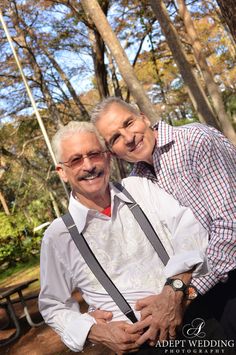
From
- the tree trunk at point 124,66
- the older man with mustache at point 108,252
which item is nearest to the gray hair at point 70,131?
the older man with mustache at point 108,252

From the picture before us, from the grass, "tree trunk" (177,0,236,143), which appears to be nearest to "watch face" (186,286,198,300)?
"tree trunk" (177,0,236,143)

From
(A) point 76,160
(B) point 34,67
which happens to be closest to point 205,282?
(A) point 76,160

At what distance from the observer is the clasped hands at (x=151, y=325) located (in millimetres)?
1761

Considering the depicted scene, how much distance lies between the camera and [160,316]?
1.75 meters

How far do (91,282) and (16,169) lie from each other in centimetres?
2067

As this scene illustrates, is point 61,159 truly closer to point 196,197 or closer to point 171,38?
point 196,197

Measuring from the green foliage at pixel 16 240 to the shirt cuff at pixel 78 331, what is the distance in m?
13.6

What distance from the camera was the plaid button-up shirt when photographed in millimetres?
1845

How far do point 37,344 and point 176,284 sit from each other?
460cm

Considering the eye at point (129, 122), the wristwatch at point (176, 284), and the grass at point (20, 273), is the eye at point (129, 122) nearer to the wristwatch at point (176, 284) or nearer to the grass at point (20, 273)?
the wristwatch at point (176, 284)

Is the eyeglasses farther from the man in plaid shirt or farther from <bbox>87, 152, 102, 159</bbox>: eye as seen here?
the man in plaid shirt

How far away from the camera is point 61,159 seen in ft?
6.85

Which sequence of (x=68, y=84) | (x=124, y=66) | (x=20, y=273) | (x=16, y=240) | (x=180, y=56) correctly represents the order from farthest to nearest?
(x=68, y=84) → (x=16, y=240) → (x=20, y=273) → (x=180, y=56) → (x=124, y=66)

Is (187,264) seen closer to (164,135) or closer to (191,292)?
(191,292)
